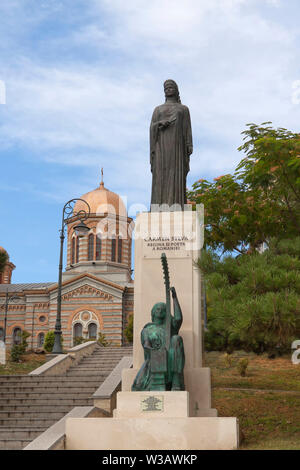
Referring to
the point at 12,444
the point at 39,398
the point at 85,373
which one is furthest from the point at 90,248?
the point at 12,444

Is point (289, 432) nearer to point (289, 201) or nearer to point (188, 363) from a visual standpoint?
point (188, 363)

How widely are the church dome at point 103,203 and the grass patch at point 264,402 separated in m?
29.4

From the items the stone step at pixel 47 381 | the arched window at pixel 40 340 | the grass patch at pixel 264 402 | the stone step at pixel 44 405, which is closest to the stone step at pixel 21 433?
the stone step at pixel 44 405

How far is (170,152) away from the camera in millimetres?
13703

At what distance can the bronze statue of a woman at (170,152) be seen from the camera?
13.5 m

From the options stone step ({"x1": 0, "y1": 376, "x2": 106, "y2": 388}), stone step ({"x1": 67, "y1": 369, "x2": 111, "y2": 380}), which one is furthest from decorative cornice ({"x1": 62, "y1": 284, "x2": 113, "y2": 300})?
stone step ({"x1": 0, "y1": 376, "x2": 106, "y2": 388})

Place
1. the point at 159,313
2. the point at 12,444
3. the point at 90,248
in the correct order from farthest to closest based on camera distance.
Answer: the point at 90,248, the point at 159,313, the point at 12,444

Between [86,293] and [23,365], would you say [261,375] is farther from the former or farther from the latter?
[86,293]

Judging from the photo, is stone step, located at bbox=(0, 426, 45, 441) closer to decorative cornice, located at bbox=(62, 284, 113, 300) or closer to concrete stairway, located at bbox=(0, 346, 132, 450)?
concrete stairway, located at bbox=(0, 346, 132, 450)

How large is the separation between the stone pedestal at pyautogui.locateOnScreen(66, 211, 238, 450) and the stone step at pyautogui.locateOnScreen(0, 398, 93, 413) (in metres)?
3.37

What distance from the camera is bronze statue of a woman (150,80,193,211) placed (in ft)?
→ 44.4

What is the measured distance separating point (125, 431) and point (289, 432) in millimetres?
4573

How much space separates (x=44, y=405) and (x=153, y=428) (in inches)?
243
